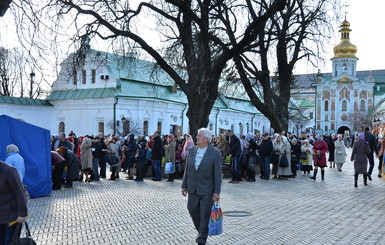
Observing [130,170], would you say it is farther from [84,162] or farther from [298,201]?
[298,201]

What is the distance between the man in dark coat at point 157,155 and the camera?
17922 millimetres

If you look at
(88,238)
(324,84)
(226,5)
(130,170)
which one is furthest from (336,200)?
(324,84)

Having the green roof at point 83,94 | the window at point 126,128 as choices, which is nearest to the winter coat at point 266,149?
the window at point 126,128

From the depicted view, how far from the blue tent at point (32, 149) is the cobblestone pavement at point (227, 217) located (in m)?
0.48

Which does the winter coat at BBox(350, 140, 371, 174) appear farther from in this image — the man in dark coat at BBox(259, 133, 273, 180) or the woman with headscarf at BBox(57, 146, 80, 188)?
the woman with headscarf at BBox(57, 146, 80, 188)

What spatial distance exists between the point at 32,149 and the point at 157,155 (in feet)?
19.1

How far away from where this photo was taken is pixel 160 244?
7559 mm

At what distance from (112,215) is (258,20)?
961cm

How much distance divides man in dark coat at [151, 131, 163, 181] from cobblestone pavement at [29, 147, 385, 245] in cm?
242

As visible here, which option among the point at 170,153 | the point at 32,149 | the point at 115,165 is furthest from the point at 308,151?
the point at 32,149

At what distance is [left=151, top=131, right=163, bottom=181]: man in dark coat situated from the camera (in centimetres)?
1792

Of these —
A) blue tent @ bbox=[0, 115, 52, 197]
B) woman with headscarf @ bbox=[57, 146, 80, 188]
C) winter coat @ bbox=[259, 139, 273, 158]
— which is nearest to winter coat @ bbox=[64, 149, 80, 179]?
woman with headscarf @ bbox=[57, 146, 80, 188]

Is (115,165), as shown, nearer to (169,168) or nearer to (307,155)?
(169,168)

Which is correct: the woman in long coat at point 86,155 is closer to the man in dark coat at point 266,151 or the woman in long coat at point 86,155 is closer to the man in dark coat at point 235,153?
the man in dark coat at point 235,153
